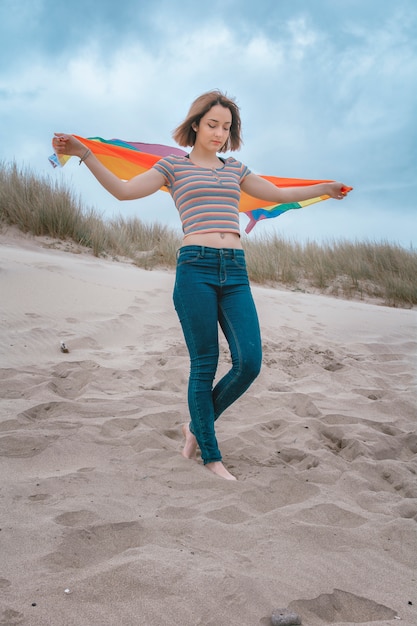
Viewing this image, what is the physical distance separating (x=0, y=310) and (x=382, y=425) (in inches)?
144

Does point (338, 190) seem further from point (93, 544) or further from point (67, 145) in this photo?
point (93, 544)

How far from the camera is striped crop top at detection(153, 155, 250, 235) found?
2975 millimetres

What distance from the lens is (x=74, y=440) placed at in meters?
3.31

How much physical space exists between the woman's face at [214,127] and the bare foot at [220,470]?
1645 mm

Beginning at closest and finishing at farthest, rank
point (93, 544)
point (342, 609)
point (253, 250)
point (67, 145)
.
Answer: point (342, 609)
point (93, 544)
point (67, 145)
point (253, 250)

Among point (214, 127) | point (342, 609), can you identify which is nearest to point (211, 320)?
point (214, 127)

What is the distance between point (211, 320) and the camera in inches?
115

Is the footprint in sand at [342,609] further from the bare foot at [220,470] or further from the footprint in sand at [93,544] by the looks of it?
the bare foot at [220,470]

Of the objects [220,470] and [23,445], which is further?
[23,445]

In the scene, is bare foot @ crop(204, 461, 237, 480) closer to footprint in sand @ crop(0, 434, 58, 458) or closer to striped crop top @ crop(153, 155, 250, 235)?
footprint in sand @ crop(0, 434, 58, 458)

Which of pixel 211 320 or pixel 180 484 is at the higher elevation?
pixel 211 320

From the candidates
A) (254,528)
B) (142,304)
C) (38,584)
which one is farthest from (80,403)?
(142,304)

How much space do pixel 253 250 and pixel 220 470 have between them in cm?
867

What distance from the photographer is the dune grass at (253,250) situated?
959 cm
